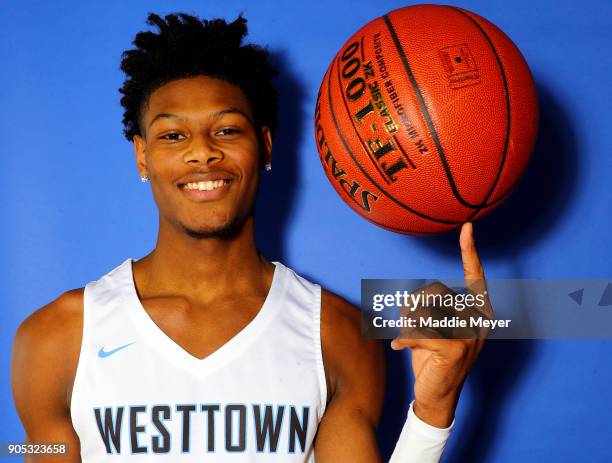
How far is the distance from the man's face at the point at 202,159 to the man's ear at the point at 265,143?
104 millimetres

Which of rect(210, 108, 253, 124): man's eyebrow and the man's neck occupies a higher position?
rect(210, 108, 253, 124): man's eyebrow

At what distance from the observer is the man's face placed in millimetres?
1390

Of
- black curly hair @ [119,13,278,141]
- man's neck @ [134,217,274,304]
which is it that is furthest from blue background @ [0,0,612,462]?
man's neck @ [134,217,274,304]

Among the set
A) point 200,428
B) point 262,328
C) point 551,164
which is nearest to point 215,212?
point 262,328

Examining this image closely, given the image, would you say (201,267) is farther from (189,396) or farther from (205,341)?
(189,396)

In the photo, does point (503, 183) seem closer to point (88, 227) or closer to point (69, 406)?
point (69, 406)

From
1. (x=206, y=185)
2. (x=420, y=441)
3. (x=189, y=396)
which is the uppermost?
(x=206, y=185)

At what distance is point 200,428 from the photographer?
4.44 feet

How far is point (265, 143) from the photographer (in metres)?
1.56

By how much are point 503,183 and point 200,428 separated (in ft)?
2.40

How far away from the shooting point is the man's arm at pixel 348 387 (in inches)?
55.6

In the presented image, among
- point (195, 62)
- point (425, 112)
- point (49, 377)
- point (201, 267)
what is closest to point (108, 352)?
point (49, 377)

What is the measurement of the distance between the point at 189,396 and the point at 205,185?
415 millimetres

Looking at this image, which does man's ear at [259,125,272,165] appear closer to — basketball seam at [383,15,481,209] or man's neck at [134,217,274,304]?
man's neck at [134,217,274,304]
